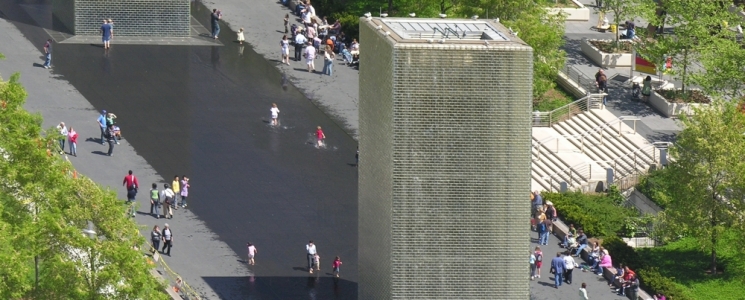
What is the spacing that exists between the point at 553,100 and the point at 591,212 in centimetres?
1034

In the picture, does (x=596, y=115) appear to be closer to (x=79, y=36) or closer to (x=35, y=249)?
(x=79, y=36)

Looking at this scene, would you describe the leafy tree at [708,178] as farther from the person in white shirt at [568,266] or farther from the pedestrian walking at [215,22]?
the pedestrian walking at [215,22]

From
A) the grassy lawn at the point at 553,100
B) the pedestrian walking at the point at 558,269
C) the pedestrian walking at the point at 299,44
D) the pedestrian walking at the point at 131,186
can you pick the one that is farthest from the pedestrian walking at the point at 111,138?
the grassy lawn at the point at 553,100

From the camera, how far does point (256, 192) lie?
2923 inches

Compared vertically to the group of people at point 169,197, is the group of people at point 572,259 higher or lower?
lower

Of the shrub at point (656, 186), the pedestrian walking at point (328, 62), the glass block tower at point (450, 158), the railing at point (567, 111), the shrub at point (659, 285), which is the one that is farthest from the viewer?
the pedestrian walking at point (328, 62)

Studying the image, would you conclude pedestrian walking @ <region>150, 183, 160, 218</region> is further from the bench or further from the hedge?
the hedge

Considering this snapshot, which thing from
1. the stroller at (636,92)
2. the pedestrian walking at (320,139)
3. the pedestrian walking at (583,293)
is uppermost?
the stroller at (636,92)

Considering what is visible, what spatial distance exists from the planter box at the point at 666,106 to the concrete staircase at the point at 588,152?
6.28 feet

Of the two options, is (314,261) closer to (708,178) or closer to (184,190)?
(184,190)

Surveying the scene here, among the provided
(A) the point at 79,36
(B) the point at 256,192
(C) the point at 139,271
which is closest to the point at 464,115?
(C) the point at 139,271

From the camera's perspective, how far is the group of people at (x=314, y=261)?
6794cm

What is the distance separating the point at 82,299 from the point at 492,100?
12.5 m

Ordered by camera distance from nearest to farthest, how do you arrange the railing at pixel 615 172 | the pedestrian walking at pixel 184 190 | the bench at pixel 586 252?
the bench at pixel 586 252
the pedestrian walking at pixel 184 190
the railing at pixel 615 172
